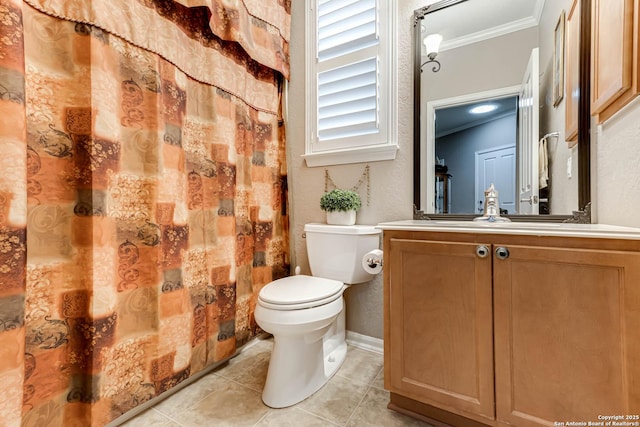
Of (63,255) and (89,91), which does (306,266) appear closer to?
(63,255)

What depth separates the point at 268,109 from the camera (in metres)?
1.84

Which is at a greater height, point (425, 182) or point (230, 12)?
point (230, 12)

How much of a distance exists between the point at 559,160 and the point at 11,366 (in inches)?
82.3

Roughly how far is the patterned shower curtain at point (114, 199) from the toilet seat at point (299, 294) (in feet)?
1.10

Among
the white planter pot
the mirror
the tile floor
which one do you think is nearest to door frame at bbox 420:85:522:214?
the mirror

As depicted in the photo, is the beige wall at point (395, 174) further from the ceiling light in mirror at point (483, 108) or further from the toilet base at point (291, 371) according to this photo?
the toilet base at point (291, 371)

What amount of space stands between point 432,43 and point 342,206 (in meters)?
1.00

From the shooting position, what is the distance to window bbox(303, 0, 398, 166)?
1646 mm

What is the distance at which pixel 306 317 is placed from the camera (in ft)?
3.97

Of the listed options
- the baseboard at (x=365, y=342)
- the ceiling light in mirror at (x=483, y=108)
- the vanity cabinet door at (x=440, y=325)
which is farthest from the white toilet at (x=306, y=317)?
the ceiling light in mirror at (x=483, y=108)

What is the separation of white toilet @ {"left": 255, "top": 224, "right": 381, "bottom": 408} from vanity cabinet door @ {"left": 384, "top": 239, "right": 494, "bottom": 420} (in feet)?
1.01

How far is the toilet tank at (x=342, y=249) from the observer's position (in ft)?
5.02

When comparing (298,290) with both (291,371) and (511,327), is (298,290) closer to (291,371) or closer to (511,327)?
(291,371)

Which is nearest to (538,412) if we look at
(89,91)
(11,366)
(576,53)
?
(576,53)
